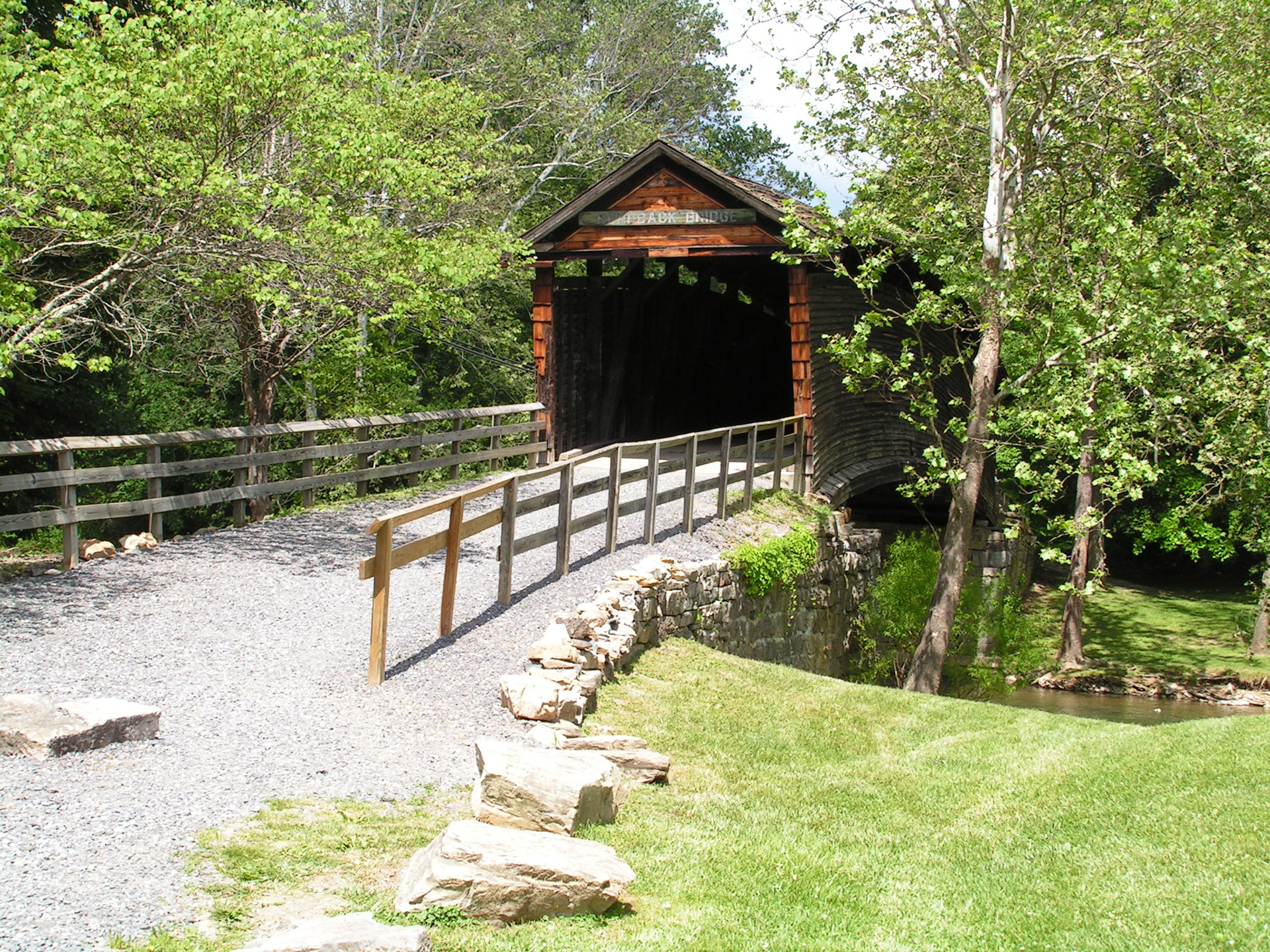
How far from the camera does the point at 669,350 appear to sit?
23609 mm

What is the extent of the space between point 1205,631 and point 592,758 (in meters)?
20.2

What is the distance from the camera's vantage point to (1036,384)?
14.7 metres

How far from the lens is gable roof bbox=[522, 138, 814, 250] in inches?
627

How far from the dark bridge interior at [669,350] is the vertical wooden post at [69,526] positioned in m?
9.29

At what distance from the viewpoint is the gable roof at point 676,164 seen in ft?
52.3

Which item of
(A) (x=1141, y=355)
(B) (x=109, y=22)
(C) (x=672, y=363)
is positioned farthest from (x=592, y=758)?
(C) (x=672, y=363)

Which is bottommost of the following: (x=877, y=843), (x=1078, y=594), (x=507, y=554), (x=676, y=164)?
(x=1078, y=594)

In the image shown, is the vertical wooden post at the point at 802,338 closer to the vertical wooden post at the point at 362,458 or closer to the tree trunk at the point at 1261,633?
the vertical wooden post at the point at 362,458

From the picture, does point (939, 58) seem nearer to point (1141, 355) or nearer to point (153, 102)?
point (1141, 355)

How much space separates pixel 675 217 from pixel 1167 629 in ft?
43.6

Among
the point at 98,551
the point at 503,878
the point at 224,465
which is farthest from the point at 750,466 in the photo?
the point at 503,878

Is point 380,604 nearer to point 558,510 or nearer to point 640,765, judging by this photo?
point 640,765

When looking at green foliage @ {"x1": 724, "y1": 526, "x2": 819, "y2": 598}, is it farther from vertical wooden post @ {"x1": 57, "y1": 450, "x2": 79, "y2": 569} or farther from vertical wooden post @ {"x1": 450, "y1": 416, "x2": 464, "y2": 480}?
vertical wooden post @ {"x1": 57, "y1": 450, "x2": 79, "y2": 569}

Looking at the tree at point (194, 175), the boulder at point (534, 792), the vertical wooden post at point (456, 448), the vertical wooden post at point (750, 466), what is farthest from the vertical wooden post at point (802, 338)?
the boulder at point (534, 792)
